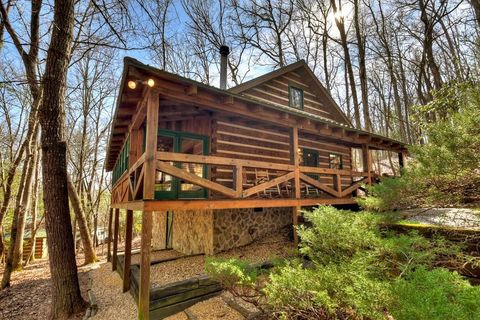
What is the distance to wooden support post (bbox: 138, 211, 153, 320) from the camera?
13.8 ft

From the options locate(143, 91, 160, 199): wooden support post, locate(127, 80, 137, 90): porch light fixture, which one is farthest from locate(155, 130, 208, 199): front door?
locate(127, 80, 137, 90): porch light fixture

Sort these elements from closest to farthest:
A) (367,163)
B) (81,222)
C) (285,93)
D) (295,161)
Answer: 1. (295,161)
2. (367,163)
3. (285,93)
4. (81,222)

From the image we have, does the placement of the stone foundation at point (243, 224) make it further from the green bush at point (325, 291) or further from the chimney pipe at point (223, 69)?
the chimney pipe at point (223, 69)

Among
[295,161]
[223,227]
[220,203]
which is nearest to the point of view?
[220,203]

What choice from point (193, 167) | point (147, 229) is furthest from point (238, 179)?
point (193, 167)

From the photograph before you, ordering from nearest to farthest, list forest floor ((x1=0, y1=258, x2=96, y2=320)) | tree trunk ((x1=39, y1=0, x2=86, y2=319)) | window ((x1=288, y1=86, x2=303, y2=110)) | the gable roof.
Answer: tree trunk ((x1=39, y1=0, x2=86, y2=319)) < forest floor ((x1=0, y1=258, x2=96, y2=320)) < the gable roof < window ((x1=288, y1=86, x2=303, y2=110))

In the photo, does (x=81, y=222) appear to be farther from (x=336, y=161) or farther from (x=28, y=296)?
(x=336, y=161)

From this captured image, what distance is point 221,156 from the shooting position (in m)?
8.22

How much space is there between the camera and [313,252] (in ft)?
12.2

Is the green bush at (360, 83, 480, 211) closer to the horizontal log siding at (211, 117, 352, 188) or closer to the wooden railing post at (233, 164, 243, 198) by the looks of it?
the wooden railing post at (233, 164, 243, 198)

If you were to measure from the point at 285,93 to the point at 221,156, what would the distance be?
5.38 meters

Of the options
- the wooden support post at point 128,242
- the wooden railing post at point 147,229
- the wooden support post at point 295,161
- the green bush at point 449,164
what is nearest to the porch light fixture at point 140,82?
the wooden railing post at point 147,229

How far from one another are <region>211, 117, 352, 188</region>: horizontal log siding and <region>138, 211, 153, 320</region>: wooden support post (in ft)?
11.4

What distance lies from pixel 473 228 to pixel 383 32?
53.0 feet
